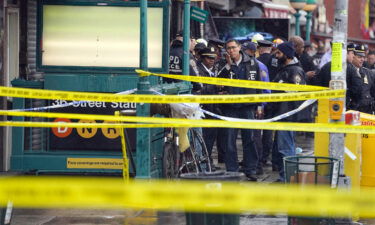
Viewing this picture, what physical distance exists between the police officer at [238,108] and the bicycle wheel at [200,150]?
1.26 metres

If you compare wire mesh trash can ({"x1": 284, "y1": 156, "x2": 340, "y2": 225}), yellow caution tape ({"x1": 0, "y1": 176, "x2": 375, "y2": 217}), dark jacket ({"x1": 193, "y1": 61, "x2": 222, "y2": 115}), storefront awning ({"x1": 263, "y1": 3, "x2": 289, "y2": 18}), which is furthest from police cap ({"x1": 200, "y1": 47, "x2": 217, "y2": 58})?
storefront awning ({"x1": 263, "y1": 3, "x2": 289, "y2": 18})

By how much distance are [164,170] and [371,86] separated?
18.9 ft

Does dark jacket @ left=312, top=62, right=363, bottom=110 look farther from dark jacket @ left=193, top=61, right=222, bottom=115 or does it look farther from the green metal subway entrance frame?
the green metal subway entrance frame

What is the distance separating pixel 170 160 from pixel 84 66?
1849mm

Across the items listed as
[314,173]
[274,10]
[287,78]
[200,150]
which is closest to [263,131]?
[287,78]

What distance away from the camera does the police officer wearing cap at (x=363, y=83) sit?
15.0 metres

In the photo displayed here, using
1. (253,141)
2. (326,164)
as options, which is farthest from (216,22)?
(326,164)

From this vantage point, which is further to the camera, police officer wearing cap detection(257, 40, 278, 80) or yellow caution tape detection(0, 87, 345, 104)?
police officer wearing cap detection(257, 40, 278, 80)

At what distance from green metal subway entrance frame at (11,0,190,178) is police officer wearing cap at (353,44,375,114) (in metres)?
3.74

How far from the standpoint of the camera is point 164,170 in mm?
11336

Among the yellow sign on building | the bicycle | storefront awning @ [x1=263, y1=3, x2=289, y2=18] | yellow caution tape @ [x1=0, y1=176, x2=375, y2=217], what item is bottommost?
the yellow sign on building

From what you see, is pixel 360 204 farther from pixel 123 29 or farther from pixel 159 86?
pixel 123 29

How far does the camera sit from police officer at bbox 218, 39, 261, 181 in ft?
44.4

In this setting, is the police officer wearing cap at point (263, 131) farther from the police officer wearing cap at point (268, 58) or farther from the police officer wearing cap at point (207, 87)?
the police officer wearing cap at point (207, 87)
